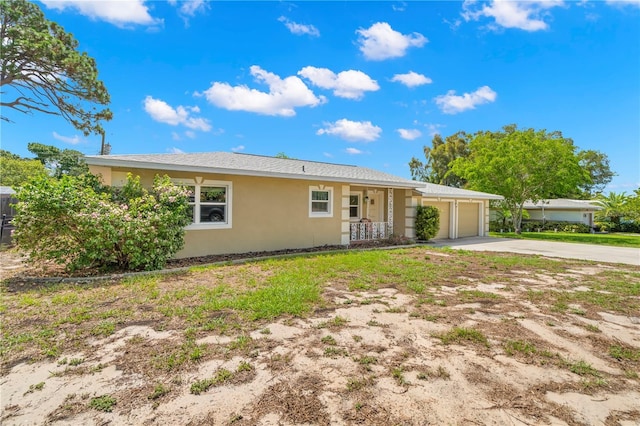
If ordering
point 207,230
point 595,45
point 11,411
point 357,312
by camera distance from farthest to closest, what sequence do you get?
point 595,45 < point 207,230 < point 357,312 < point 11,411

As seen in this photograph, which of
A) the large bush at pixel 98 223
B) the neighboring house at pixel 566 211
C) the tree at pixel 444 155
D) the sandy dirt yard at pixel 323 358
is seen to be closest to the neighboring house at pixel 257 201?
the large bush at pixel 98 223

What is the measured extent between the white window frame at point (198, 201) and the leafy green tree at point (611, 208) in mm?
29865

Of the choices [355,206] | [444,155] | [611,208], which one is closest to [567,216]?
[611,208]

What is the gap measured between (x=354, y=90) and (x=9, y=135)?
1820cm

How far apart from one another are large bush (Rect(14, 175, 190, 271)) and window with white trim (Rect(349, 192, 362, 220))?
28.2 ft

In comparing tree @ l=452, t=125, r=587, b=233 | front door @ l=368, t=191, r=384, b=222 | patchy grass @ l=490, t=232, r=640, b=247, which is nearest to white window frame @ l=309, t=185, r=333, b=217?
front door @ l=368, t=191, r=384, b=222

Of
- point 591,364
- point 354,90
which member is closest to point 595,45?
point 354,90

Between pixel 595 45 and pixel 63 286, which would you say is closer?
pixel 63 286

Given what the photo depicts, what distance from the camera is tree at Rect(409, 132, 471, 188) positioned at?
3559cm

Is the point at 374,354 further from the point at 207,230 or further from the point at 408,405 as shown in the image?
A: the point at 207,230

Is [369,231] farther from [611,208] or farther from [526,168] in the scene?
[611,208]

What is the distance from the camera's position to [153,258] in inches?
278

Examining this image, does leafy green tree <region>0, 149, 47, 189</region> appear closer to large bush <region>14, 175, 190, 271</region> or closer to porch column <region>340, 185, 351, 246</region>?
large bush <region>14, 175, 190, 271</region>

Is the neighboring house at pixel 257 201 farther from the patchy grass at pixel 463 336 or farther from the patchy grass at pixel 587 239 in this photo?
the patchy grass at pixel 587 239
